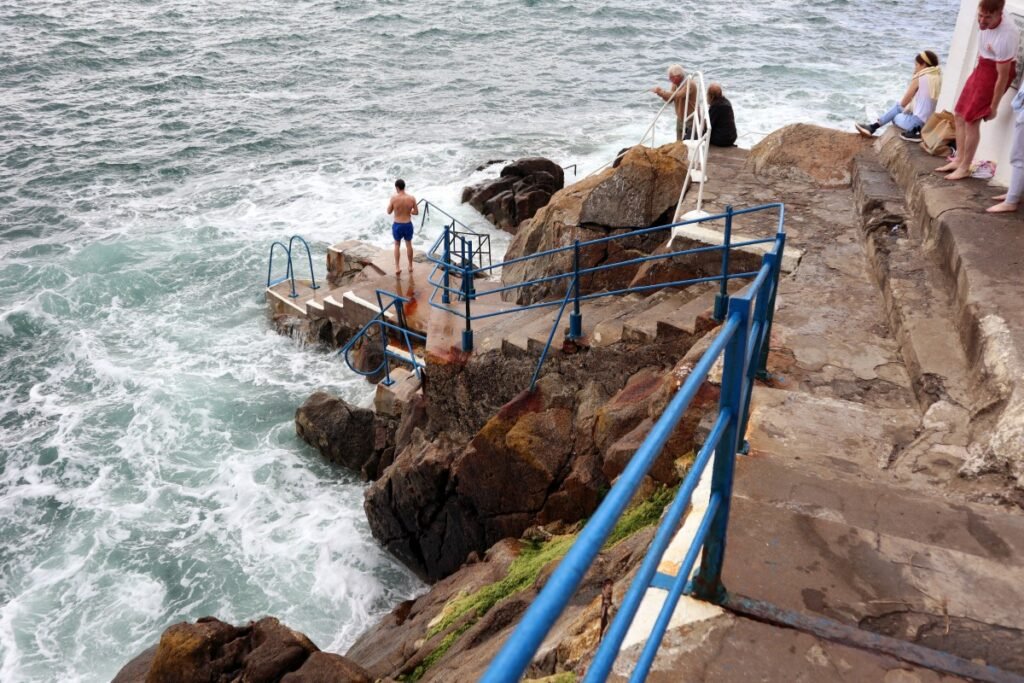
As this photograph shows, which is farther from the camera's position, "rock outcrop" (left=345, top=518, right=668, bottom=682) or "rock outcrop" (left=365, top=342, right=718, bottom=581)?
"rock outcrop" (left=365, top=342, right=718, bottom=581)

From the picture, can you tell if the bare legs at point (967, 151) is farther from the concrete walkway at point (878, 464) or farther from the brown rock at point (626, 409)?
the brown rock at point (626, 409)

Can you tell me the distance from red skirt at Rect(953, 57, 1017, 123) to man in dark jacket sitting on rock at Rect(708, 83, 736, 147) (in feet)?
14.2

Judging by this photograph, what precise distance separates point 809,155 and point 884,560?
7865mm

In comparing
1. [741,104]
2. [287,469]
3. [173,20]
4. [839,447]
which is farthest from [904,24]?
[839,447]

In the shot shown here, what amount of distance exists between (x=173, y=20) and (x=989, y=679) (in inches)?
1978

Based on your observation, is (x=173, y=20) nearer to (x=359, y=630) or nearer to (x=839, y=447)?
(x=359, y=630)

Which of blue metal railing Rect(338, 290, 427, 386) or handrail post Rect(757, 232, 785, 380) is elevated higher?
handrail post Rect(757, 232, 785, 380)

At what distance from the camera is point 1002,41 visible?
650cm

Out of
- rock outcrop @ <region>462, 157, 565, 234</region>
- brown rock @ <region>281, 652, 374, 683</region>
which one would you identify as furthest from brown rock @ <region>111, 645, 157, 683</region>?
rock outcrop @ <region>462, 157, 565, 234</region>

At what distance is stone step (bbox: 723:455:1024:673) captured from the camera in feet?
8.60

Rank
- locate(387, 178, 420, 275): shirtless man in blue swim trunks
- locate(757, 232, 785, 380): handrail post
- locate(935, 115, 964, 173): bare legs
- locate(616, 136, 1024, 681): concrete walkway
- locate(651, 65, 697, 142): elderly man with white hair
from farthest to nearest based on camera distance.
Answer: locate(387, 178, 420, 275): shirtless man in blue swim trunks < locate(651, 65, 697, 142): elderly man with white hair < locate(935, 115, 964, 173): bare legs < locate(757, 232, 785, 380): handrail post < locate(616, 136, 1024, 681): concrete walkway

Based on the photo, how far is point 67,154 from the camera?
26.8 m

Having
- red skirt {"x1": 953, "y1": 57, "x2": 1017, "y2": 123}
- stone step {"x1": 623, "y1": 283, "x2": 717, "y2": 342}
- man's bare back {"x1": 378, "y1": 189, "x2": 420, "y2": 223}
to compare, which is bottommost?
man's bare back {"x1": 378, "y1": 189, "x2": 420, "y2": 223}

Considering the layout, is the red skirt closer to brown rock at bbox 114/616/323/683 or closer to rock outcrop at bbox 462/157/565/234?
brown rock at bbox 114/616/323/683
